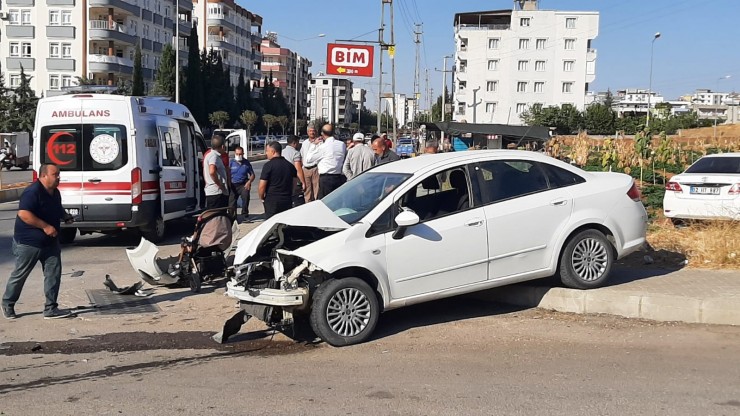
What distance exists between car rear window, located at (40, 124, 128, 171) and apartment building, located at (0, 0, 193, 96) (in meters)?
52.0

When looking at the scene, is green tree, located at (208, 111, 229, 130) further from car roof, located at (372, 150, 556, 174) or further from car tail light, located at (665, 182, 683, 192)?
car roof, located at (372, 150, 556, 174)

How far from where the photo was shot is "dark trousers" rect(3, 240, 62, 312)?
815 centimetres

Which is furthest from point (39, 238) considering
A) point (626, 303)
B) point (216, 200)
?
point (626, 303)

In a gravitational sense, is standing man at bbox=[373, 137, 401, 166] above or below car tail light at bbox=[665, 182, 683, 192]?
above


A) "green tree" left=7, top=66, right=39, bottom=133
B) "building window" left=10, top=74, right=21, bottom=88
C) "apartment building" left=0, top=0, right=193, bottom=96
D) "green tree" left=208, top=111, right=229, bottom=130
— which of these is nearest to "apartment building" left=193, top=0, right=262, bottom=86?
"green tree" left=208, top=111, right=229, bottom=130

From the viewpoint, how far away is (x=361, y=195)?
7.93m

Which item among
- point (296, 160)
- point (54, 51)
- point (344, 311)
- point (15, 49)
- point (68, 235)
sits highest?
point (15, 49)

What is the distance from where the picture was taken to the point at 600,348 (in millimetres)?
6930

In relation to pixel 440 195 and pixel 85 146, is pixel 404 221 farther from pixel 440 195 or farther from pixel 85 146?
pixel 85 146

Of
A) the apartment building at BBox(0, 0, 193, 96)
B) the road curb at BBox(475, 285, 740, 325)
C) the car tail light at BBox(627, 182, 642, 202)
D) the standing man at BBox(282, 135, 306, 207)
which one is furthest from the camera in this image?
the apartment building at BBox(0, 0, 193, 96)

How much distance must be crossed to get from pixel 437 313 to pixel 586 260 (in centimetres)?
174

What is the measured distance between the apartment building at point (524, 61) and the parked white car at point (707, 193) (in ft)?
227

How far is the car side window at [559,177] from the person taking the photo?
27.3 ft

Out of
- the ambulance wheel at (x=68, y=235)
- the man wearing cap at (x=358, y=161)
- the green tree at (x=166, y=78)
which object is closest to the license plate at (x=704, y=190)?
the man wearing cap at (x=358, y=161)
